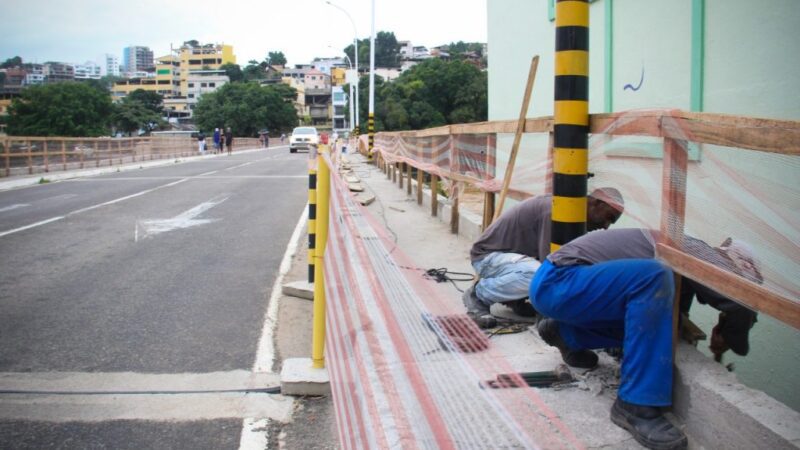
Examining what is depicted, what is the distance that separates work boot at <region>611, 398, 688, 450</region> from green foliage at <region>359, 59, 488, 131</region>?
6195cm

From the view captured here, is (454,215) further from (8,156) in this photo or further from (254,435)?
(8,156)

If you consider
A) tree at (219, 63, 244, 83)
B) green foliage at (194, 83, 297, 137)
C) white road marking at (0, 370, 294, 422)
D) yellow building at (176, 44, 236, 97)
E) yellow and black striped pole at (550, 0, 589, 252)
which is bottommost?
white road marking at (0, 370, 294, 422)

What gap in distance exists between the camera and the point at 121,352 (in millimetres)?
4617

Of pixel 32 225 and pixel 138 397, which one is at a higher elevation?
pixel 32 225

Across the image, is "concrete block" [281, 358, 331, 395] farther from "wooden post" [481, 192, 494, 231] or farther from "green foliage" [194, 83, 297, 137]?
"green foliage" [194, 83, 297, 137]

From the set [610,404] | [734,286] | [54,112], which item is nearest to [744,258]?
[734,286]

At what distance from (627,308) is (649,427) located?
526 mm

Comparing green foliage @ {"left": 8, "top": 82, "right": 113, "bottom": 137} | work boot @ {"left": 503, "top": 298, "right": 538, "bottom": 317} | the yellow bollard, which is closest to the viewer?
the yellow bollard

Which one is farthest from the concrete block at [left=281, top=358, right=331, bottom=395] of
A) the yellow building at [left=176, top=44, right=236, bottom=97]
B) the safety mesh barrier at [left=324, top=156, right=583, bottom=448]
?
the yellow building at [left=176, top=44, right=236, bottom=97]

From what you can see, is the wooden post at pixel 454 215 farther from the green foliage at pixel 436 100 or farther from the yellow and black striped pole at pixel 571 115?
the green foliage at pixel 436 100

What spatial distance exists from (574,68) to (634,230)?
100 cm

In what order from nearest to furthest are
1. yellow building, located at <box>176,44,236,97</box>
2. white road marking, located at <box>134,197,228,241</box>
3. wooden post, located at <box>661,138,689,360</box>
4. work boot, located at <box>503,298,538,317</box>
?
wooden post, located at <box>661,138,689,360</box>, work boot, located at <box>503,298,538,317</box>, white road marking, located at <box>134,197,228,241</box>, yellow building, located at <box>176,44,236,97</box>

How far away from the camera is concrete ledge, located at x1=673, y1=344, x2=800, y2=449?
8.09 feet

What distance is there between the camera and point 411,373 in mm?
1865
